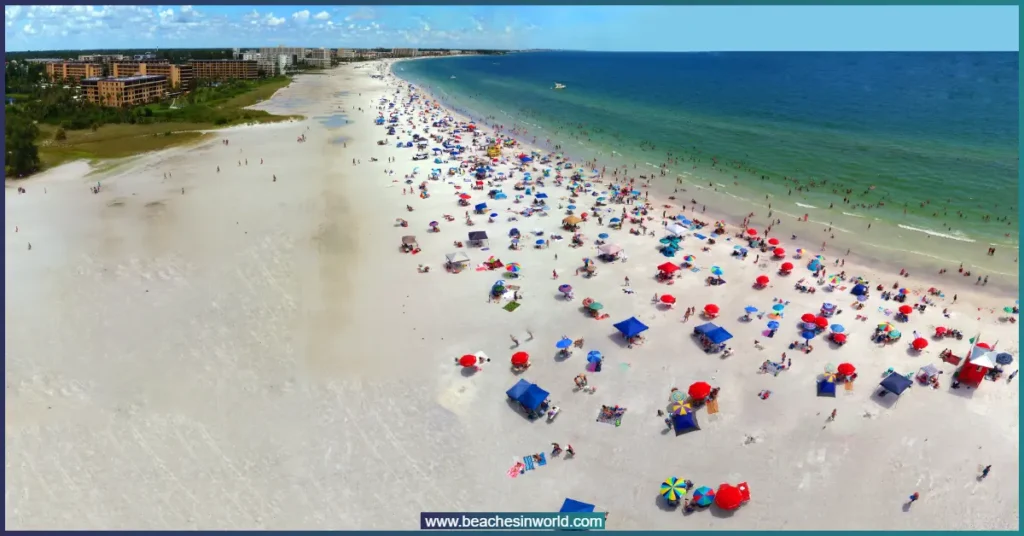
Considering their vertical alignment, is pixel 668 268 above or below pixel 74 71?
below

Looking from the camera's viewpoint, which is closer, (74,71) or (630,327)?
(630,327)

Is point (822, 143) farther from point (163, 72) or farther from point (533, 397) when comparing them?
point (163, 72)

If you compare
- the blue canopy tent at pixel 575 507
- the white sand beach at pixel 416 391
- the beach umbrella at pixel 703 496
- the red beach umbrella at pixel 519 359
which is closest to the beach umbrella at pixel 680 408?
the white sand beach at pixel 416 391

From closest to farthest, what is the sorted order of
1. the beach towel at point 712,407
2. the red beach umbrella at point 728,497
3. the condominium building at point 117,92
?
1. the red beach umbrella at point 728,497
2. the beach towel at point 712,407
3. the condominium building at point 117,92

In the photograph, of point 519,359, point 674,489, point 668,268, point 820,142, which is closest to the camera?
point 674,489

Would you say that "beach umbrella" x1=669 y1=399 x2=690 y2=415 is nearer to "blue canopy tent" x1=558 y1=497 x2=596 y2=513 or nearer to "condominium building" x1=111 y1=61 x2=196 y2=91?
"blue canopy tent" x1=558 y1=497 x2=596 y2=513

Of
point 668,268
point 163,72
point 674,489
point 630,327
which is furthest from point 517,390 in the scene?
point 163,72

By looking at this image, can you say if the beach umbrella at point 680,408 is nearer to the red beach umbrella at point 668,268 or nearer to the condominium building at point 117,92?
the red beach umbrella at point 668,268

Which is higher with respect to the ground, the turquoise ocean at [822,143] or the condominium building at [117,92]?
the condominium building at [117,92]
